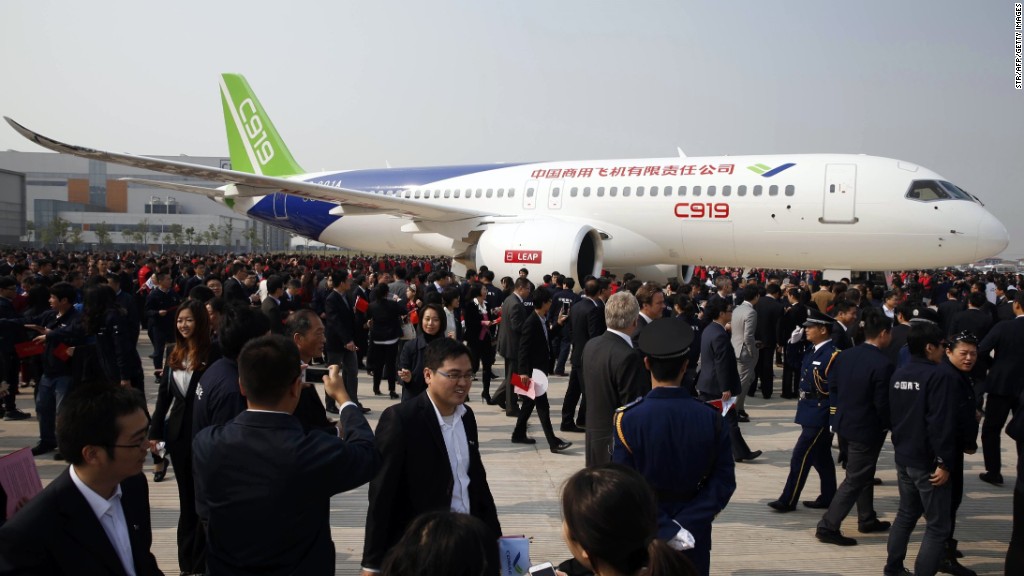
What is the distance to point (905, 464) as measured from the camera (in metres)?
4.50

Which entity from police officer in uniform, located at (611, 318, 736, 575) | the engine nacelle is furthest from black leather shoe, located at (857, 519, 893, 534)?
the engine nacelle

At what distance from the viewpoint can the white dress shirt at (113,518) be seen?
2.35 meters

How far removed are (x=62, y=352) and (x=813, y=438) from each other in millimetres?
6705

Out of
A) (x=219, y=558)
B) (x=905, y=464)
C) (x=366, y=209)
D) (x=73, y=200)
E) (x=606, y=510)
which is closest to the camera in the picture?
(x=606, y=510)

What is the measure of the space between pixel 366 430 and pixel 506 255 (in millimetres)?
14122

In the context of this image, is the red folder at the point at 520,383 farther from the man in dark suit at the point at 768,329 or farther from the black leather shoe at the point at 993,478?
the man in dark suit at the point at 768,329

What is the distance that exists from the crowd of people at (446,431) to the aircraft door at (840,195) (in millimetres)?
6176

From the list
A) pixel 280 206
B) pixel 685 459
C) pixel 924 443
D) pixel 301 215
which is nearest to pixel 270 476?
pixel 685 459

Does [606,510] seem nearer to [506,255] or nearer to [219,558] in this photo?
[219,558]

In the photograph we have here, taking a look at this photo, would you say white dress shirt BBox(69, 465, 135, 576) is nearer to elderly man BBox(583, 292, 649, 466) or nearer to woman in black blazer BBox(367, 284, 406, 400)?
elderly man BBox(583, 292, 649, 466)

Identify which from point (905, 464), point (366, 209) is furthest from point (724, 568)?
point (366, 209)

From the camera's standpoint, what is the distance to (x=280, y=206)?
2280 cm

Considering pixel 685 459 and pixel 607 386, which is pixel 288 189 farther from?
pixel 685 459

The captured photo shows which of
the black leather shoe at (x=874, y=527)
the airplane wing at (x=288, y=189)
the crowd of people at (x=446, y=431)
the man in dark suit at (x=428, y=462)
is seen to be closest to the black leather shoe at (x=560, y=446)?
the crowd of people at (x=446, y=431)
